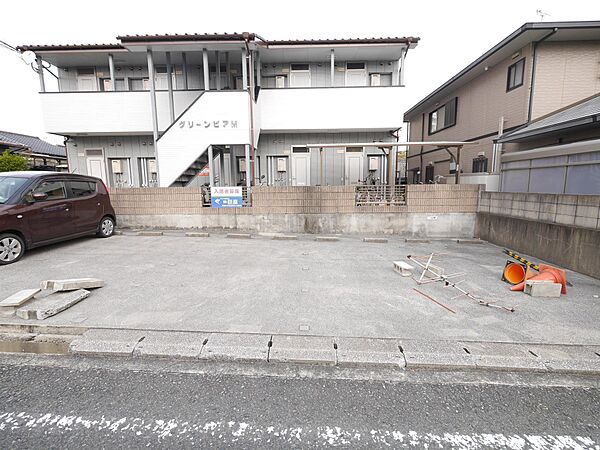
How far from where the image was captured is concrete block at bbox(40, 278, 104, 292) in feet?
13.0

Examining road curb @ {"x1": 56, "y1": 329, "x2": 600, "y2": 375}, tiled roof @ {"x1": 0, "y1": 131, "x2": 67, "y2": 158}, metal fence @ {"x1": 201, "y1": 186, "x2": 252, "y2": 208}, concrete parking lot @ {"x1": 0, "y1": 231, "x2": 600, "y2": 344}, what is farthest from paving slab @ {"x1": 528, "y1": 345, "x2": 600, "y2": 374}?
tiled roof @ {"x1": 0, "y1": 131, "x2": 67, "y2": 158}

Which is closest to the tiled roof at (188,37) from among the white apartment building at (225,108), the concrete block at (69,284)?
the white apartment building at (225,108)

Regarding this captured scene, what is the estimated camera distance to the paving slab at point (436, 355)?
262 centimetres

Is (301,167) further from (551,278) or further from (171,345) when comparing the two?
(171,345)

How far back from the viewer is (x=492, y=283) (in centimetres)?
478

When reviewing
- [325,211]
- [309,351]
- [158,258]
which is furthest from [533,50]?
[158,258]

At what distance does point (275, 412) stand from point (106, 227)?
8009 millimetres

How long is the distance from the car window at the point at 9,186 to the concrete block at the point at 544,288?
948 centimetres

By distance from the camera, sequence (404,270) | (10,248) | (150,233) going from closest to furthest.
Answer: (404,270), (10,248), (150,233)

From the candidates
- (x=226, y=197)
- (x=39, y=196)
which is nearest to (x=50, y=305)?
(x=39, y=196)

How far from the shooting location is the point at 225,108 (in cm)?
945

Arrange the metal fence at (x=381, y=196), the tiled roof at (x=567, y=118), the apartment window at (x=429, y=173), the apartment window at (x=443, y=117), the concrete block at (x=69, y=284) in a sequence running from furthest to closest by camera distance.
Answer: the apartment window at (x=429, y=173), the apartment window at (x=443, y=117), the metal fence at (x=381, y=196), the tiled roof at (x=567, y=118), the concrete block at (x=69, y=284)

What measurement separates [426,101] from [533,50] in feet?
24.6

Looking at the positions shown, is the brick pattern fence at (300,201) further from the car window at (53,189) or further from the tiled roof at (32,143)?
the tiled roof at (32,143)
